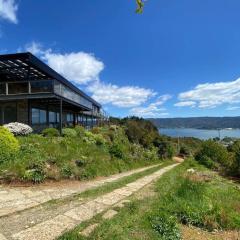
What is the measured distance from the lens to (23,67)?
22.3 m

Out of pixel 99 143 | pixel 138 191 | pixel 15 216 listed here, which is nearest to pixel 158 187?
pixel 138 191

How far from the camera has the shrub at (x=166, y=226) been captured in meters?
5.60

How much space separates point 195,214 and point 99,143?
1413cm

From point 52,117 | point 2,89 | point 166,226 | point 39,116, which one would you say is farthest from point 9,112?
point 166,226

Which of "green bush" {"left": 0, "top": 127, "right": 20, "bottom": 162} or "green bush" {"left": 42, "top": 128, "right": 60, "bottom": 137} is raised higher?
"green bush" {"left": 42, "top": 128, "right": 60, "bottom": 137}

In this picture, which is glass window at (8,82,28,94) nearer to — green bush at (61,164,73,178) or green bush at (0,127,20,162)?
green bush at (0,127,20,162)

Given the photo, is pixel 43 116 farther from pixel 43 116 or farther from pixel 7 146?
pixel 7 146

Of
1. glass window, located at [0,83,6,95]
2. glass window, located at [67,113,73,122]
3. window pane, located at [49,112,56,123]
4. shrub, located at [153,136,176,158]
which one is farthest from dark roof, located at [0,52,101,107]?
shrub, located at [153,136,176,158]

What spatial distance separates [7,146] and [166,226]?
27.6 ft

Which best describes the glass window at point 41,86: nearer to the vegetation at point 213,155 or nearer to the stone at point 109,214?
the vegetation at point 213,155

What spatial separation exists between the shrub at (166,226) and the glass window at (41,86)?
15064 mm

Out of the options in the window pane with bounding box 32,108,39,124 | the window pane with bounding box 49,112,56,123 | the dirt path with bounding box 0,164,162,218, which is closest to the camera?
the dirt path with bounding box 0,164,162,218

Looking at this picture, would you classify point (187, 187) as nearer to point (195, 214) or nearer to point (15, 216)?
point (195, 214)

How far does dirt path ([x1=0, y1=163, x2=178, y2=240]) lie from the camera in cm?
517
